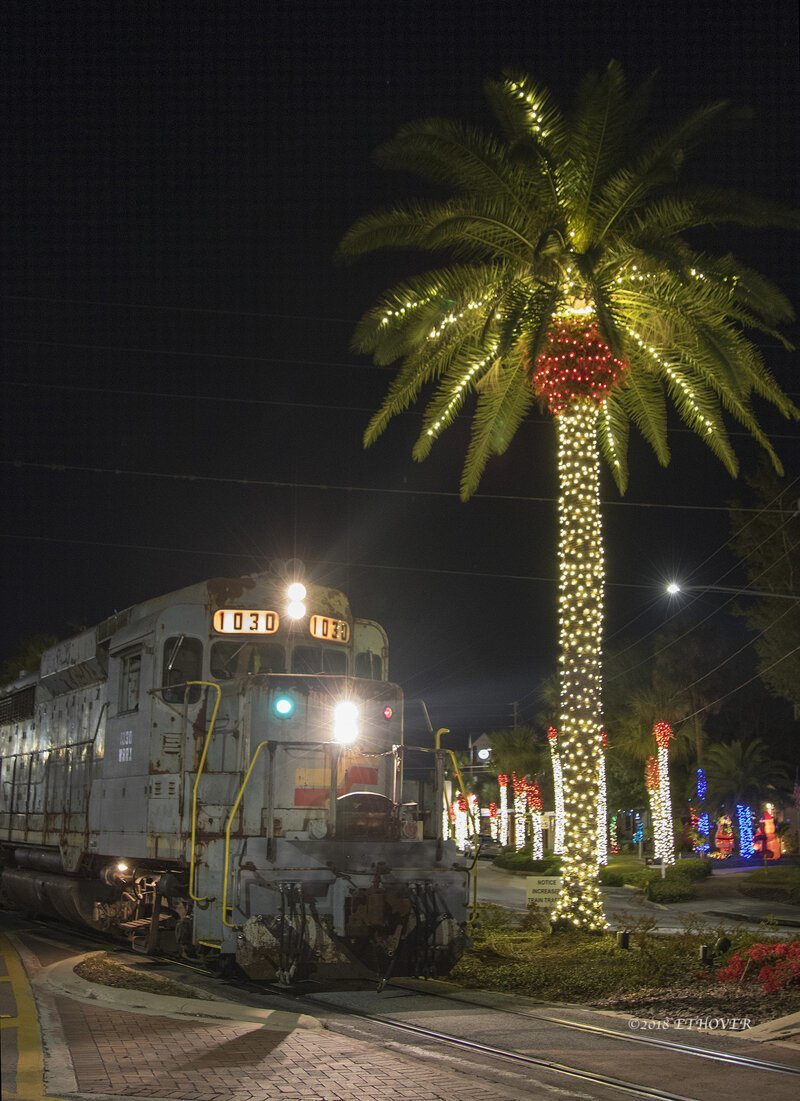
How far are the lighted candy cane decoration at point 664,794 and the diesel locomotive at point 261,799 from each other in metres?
29.6

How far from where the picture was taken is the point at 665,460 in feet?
62.9

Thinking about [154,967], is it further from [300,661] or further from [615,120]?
[615,120]

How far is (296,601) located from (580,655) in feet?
16.5

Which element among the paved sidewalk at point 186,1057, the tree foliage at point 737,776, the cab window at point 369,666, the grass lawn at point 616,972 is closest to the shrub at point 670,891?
the grass lawn at point 616,972

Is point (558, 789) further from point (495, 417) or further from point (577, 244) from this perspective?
point (577, 244)

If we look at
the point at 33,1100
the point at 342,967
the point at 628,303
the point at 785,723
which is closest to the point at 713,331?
the point at 628,303

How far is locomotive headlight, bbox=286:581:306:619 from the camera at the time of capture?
45.9 feet

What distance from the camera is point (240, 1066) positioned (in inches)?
343

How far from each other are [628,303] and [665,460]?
118 inches

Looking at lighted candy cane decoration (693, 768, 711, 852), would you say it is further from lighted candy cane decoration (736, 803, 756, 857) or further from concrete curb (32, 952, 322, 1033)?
concrete curb (32, 952, 322, 1033)

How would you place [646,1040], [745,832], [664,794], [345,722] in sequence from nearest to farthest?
1. [646,1040]
2. [345,722]
3. [664,794]
4. [745,832]

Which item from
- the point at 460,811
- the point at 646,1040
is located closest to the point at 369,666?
the point at 646,1040

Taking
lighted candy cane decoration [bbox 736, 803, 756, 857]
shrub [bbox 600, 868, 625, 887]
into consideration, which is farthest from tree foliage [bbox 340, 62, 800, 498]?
lighted candy cane decoration [bbox 736, 803, 756, 857]

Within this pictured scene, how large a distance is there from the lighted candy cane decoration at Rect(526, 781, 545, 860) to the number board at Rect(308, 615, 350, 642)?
37981 mm
